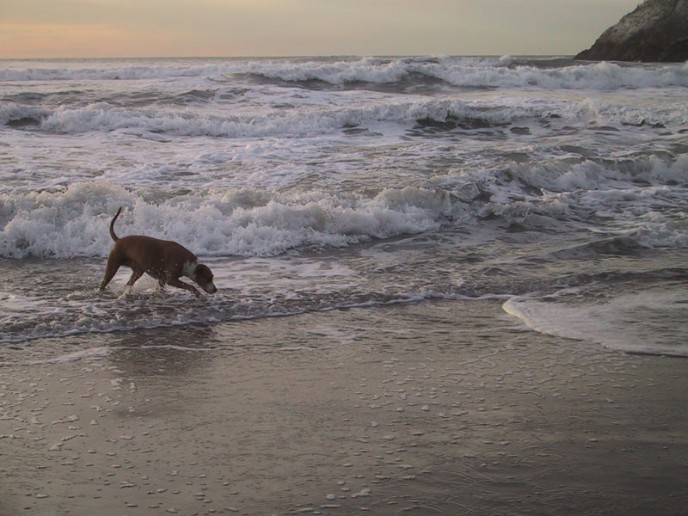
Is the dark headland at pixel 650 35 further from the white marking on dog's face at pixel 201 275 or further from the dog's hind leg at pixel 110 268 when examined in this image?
the dog's hind leg at pixel 110 268

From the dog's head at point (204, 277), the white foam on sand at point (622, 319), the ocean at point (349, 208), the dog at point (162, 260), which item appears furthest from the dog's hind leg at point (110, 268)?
the white foam on sand at point (622, 319)

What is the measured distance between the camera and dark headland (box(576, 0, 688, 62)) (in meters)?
41.9

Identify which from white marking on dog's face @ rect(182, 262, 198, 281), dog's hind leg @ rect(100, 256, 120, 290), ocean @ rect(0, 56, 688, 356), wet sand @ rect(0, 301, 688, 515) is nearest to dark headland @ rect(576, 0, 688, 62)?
ocean @ rect(0, 56, 688, 356)

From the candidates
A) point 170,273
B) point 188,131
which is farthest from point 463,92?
point 170,273

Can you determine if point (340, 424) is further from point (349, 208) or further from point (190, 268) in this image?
point (349, 208)

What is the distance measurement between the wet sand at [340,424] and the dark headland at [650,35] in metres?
40.6

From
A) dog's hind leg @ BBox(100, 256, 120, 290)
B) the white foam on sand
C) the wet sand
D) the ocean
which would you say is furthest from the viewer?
dog's hind leg @ BBox(100, 256, 120, 290)

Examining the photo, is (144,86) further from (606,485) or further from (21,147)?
(606,485)

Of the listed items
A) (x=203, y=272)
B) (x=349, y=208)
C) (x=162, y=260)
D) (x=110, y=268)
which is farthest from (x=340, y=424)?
(x=349, y=208)

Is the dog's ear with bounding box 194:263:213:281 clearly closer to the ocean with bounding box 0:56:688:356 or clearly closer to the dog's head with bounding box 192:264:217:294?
the dog's head with bounding box 192:264:217:294

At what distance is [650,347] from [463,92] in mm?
23538

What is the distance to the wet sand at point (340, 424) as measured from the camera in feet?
12.5

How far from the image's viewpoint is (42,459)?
13.6 feet

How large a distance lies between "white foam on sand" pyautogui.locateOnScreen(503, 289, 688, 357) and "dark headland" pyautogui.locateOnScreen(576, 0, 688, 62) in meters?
38.5
